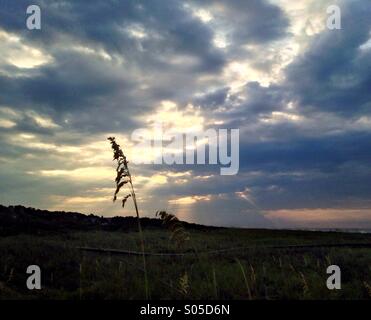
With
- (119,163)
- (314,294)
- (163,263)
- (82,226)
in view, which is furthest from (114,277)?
(82,226)

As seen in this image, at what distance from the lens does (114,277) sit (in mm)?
9352

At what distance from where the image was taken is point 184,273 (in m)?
9.64

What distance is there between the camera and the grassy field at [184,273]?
8.03m

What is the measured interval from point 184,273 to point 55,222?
44.1 ft

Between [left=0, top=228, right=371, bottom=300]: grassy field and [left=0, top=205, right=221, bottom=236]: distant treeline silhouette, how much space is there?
5.00 metres

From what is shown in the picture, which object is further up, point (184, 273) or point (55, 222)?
point (55, 222)

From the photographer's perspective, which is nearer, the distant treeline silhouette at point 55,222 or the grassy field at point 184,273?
the grassy field at point 184,273

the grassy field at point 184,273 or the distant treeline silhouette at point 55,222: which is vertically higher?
the distant treeline silhouette at point 55,222

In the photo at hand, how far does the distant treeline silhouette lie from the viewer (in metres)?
18.7

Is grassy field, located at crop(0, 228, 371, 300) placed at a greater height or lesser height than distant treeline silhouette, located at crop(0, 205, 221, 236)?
lesser

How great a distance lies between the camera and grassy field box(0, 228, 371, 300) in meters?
8.03

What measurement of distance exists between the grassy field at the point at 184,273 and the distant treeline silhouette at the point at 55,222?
4996 mm

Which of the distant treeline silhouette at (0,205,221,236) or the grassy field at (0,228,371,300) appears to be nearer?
the grassy field at (0,228,371,300)
